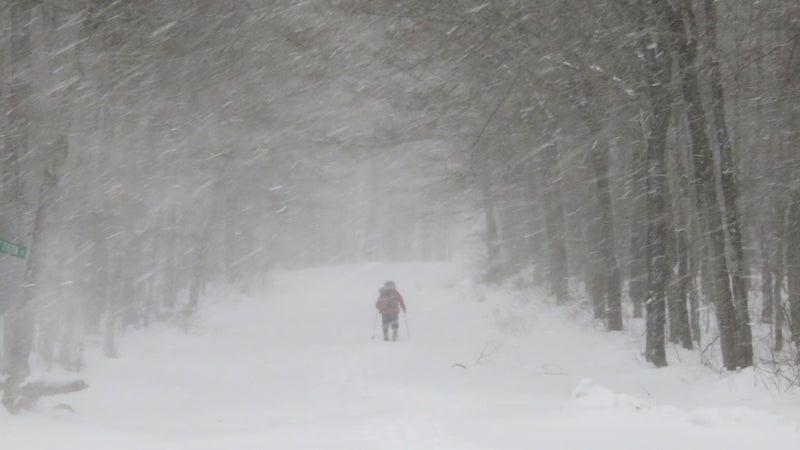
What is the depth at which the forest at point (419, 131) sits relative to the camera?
920 cm

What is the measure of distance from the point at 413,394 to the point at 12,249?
5570mm

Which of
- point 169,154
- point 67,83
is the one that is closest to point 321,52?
point 67,83

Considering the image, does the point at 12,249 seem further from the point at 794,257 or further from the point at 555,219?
the point at 555,219

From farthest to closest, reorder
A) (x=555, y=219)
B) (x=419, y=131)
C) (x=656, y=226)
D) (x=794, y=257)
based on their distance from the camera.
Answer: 1. (x=555, y=219)
2. (x=419, y=131)
3. (x=794, y=257)
4. (x=656, y=226)

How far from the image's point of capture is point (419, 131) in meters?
15.4

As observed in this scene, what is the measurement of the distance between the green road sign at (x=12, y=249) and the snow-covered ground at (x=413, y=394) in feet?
6.77

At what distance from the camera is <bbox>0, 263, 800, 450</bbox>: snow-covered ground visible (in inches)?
224

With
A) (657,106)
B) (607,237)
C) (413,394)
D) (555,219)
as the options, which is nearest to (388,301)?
(607,237)

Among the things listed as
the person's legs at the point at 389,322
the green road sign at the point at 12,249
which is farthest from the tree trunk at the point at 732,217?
the green road sign at the point at 12,249

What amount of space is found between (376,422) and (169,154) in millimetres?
13543

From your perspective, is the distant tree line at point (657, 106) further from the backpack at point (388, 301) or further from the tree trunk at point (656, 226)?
the backpack at point (388, 301)

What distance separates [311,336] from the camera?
18.3m

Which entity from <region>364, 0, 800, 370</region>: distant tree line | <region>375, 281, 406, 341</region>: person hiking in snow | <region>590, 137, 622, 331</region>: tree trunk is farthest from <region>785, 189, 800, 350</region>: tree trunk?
<region>375, 281, 406, 341</region>: person hiking in snow

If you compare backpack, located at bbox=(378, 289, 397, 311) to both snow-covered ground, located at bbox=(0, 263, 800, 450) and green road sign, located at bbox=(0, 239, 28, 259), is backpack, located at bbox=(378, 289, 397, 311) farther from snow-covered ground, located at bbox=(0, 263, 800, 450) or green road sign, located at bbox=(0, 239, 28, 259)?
green road sign, located at bbox=(0, 239, 28, 259)
